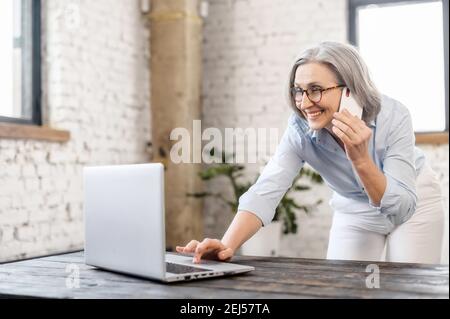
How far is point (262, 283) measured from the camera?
4.63 feet

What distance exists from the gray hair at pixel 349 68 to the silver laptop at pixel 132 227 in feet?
2.41

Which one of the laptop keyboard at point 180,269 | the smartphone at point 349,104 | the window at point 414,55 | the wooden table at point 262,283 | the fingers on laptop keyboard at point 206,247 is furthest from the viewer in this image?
the window at point 414,55

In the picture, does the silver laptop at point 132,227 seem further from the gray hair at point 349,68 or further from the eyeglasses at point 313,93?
the gray hair at point 349,68

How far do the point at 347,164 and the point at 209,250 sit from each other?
2.25 feet

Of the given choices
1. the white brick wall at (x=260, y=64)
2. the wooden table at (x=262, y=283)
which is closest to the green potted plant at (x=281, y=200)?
the white brick wall at (x=260, y=64)

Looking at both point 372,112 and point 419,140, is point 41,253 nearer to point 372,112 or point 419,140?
point 372,112

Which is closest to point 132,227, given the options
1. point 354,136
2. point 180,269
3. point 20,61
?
point 180,269

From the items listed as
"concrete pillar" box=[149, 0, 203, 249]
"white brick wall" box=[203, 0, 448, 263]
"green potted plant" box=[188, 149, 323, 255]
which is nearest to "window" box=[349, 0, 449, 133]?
"white brick wall" box=[203, 0, 448, 263]

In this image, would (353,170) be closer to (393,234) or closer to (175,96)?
(393,234)

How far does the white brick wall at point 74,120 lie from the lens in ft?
11.6

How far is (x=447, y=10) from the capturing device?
445 centimetres

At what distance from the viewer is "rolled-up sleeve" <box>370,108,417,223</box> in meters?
1.79

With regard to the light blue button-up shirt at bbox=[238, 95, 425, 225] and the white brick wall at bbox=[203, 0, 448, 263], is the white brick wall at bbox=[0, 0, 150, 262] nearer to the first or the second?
the white brick wall at bbox=[203, 0, 448, 263]

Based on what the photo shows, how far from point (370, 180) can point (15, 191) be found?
7.67ft
